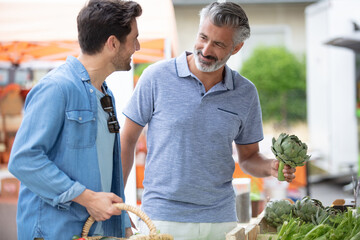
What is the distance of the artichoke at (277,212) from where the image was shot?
2428 millimetres

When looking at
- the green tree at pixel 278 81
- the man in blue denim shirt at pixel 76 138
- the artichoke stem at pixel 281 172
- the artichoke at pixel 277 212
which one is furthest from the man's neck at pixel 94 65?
the green tree at pixel 278 81

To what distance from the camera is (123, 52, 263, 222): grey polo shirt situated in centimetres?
229

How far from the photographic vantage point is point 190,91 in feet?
7.77

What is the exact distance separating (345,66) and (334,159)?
1.69 meters

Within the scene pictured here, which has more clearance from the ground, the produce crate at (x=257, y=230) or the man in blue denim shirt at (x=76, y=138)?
the man in blue denim shirt at (x=76, y=138)

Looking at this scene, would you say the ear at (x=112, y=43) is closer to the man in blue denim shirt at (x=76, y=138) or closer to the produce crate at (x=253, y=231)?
the man in blue denim shirt at (x=76, y=138)

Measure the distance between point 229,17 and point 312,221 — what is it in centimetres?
102

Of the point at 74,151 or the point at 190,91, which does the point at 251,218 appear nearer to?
the point at 190,91

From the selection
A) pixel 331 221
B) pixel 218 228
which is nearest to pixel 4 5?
pixel 218 228

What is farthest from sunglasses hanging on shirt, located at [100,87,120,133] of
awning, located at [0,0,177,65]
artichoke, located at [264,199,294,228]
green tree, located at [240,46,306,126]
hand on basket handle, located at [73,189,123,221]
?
green tree, located at [240,46,306,126]

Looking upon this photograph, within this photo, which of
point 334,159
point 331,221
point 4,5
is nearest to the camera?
point 331,221

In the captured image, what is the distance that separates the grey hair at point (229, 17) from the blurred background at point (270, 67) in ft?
3.49

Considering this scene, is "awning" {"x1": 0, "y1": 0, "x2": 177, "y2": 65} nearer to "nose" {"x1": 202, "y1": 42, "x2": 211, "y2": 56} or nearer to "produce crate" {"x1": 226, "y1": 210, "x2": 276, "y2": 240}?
"nose" {"x1": 202, "y1": 42, "x2": 211, "y2": 56}

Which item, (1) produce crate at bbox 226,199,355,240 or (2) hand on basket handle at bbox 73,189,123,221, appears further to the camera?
(1) produce crate at bbox 226,199,355,240
